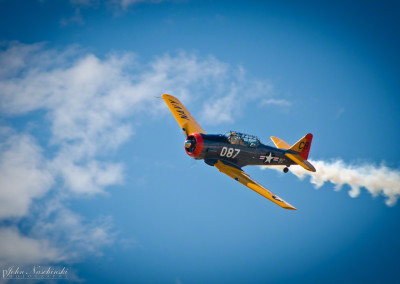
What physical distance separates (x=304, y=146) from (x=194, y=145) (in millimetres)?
9547

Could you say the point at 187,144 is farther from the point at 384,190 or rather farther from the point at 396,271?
the point at 396,271

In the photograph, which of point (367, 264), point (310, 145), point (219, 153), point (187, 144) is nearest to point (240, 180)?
point (219, 153)

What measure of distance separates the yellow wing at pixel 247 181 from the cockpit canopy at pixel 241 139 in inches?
71.3

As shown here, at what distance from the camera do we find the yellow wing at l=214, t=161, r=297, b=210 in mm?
22016

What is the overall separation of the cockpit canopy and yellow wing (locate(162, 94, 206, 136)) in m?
3.42

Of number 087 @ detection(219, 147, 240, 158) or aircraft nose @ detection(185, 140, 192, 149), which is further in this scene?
number 087 @ detection(219, 147, 240, 158)

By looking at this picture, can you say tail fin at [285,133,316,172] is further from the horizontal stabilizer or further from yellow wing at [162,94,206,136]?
yellow wing at [162,94,206,136]

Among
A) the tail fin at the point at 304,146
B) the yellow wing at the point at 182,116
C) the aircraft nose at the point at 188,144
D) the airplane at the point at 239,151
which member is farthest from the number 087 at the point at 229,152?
the tail fin at the point at 304,146

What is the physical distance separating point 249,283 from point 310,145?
180054 mm

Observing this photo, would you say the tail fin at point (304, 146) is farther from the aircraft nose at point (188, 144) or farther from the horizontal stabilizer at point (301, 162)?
the aircraft nose at point (188, 144)

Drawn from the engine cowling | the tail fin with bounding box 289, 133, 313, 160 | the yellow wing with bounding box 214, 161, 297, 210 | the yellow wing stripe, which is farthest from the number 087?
the tail fin with bounding box 289, 133, 313, 160

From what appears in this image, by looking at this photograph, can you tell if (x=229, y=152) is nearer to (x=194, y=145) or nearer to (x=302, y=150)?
(x=194, y=145)

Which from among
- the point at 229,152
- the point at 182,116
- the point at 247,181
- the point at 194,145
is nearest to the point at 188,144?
the point at 194,145

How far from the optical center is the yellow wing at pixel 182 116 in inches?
1116
